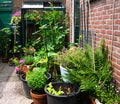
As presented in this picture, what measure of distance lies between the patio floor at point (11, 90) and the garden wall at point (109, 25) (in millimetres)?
1806

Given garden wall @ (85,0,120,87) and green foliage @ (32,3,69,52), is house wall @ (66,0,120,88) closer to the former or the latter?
garden wall @ (85,0,120,87)

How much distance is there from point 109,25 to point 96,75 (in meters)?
0.71

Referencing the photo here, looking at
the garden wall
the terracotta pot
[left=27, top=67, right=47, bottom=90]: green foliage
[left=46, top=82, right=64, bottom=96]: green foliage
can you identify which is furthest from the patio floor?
the garden wall

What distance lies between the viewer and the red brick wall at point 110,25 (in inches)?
112

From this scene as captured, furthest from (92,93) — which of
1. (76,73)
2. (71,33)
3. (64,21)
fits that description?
(64,21)

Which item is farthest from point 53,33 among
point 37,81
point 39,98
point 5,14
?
point 5,14

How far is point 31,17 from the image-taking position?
7.09 meters

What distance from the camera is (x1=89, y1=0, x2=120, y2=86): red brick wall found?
2.84 metres

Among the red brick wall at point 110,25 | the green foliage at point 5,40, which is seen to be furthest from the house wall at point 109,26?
the green foliage at point 5,40

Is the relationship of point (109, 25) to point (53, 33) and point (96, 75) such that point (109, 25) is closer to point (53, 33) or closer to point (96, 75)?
point (96, 75)

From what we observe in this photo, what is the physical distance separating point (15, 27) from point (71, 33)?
2.54 meters

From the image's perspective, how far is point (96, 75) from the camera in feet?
10.00

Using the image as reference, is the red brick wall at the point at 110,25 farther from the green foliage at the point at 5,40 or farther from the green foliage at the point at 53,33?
the green foliage at the point at 5,40

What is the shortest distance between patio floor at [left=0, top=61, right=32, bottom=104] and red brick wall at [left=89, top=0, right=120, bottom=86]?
1811 mm
